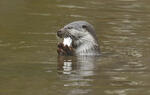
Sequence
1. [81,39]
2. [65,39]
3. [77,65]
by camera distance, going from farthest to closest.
Result: [81,39] < [65,39] < [77,65]

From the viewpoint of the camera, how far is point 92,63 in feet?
33.1

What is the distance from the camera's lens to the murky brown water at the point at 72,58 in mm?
8273

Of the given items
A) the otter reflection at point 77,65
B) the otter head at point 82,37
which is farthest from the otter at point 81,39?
the otter reflection at point 77,65

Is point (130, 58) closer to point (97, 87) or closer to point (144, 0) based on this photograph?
point (97, 87)

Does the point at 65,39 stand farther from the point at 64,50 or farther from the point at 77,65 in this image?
the point at 77,65

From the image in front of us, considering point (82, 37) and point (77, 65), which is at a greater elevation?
point (82, 37)

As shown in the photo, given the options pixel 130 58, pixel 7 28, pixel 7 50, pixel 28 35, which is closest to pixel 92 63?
pixel 130 58

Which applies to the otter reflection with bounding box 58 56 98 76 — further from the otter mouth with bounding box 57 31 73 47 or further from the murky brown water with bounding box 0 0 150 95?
the otter mouth with bounding box 57 31 73 47

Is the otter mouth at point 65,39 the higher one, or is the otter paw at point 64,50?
the otter mouth at point 65,39

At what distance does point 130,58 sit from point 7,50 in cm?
198

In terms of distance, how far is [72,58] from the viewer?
34.7 ft

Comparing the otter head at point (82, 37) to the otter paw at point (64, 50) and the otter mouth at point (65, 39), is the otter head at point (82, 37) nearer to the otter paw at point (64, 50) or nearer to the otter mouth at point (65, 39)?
the otter mouth at point (65, 39)

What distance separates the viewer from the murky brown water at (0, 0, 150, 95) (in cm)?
827

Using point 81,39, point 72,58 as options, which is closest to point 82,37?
point 81,39
